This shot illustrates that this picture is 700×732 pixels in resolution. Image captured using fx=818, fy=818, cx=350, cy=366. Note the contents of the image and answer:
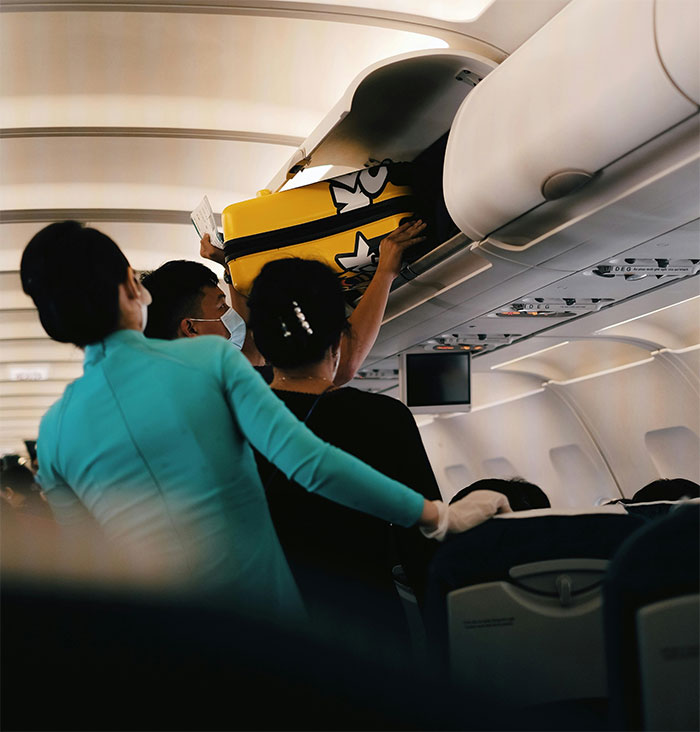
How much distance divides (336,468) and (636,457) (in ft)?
25.5

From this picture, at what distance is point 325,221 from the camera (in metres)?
3.98

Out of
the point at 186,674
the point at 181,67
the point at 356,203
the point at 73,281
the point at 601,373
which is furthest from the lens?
the point at 601,373

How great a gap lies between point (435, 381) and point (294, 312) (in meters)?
4.20

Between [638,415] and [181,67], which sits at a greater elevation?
[181,67]

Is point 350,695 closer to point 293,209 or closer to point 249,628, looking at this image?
point 249,628

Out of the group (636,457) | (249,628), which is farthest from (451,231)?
(636,457)

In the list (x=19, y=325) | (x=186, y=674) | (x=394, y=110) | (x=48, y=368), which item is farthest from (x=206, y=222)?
(x=48, y=368)

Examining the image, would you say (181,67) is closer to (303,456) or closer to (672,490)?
(303,456)

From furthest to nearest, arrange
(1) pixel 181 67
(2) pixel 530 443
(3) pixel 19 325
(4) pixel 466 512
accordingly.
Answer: (2) pixel 530 443 < (3) pixel 19 325 < (1) pixel 181 67 < (4) pixel 466 512

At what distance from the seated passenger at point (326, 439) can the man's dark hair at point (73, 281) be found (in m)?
0.51

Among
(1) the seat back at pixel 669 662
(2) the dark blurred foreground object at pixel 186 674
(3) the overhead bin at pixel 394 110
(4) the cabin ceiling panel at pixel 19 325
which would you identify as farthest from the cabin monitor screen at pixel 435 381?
Answer: (2) the dark blurred foreground object at pixel 186 674

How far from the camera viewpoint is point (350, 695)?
56 centimetres

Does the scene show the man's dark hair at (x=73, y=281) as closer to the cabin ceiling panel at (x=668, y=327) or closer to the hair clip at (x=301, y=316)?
the hair clip at (x=301, y=316)

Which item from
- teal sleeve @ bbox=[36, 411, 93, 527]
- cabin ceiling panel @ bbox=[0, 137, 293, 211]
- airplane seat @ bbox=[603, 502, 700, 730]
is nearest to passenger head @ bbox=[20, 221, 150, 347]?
teal sleeve @ bbox=[36, 411, 93, 527]
